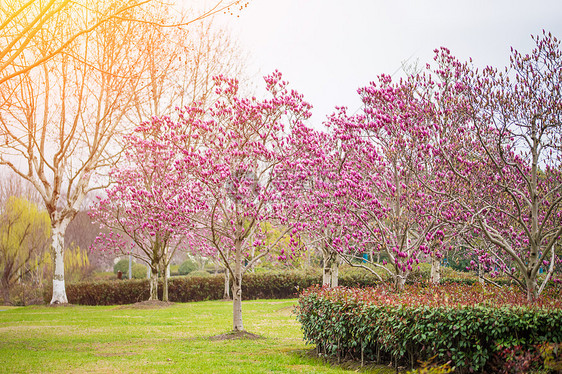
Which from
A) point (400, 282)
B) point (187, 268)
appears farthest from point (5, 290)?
point (400, 282)

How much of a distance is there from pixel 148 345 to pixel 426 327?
22.9 feet

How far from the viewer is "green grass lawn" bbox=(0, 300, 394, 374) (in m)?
8.48

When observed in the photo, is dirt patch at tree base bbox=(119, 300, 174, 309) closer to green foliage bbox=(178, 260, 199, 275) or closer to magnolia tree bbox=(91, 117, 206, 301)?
magnolia tree bbox=(91, 117, 206, 301)

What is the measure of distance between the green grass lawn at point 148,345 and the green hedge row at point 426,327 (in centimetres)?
44

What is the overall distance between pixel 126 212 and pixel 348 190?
1392cm

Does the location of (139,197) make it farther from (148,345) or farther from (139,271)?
(139,271)

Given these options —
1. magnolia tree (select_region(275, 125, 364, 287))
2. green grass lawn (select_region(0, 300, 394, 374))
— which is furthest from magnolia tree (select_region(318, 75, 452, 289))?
green grass lawn (select_region(0, 300, 394, 374))

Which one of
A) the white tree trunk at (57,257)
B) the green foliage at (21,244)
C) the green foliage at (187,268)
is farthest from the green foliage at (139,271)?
the white tree trunk at (57,257)

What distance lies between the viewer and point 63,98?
20.1m

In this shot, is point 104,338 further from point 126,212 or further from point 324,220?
point 126,212

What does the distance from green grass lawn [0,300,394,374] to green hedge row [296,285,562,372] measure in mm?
438

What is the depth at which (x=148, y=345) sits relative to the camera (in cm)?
1124

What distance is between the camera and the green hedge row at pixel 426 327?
5.77m

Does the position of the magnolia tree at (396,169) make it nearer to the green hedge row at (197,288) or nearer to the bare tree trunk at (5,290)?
the green hedge row at (197,288)
